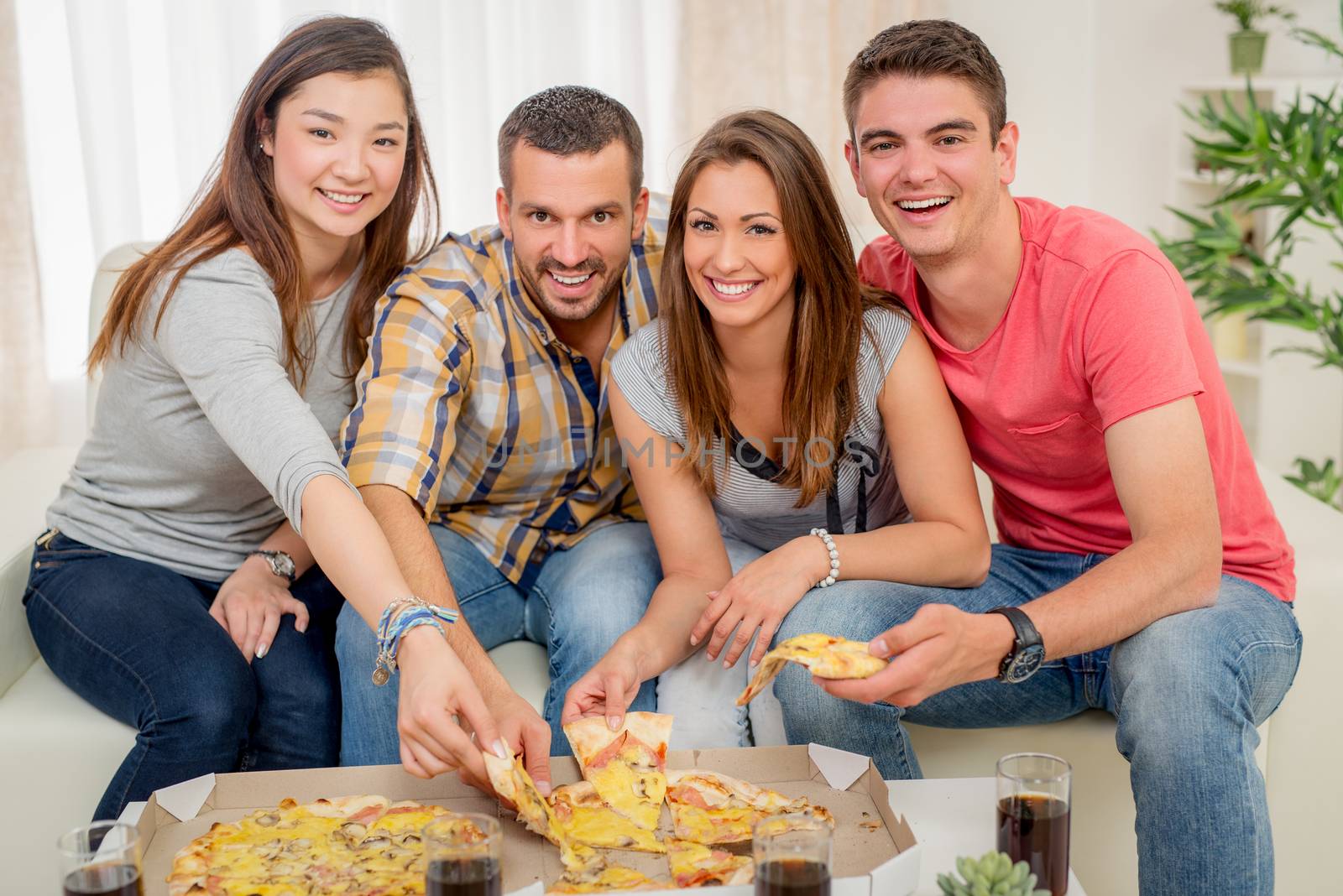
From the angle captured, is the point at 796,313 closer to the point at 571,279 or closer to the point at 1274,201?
the point at 571,279

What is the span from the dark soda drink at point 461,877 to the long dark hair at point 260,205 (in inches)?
38.1

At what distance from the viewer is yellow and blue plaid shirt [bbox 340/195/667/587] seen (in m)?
1.83

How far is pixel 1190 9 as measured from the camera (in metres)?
4.17

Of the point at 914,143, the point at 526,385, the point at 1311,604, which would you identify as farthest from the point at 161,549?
the point at 1311,604

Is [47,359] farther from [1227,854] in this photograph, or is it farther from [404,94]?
[1227,854]

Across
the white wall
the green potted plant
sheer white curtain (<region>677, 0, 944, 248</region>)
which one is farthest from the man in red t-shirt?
the white wall

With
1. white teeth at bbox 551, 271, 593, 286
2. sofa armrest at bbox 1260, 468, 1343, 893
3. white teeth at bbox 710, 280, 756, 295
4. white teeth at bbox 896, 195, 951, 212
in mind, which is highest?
white teeth at bbox 896, 195, 951, 212

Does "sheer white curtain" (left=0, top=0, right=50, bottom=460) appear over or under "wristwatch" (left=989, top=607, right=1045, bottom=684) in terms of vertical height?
over

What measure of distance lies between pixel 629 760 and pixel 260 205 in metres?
0.97

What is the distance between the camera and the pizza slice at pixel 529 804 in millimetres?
1288

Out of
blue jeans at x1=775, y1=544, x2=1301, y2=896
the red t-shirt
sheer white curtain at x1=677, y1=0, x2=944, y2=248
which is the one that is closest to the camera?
blue jeans at x1=775, y1=544, x2=1301, y2=896

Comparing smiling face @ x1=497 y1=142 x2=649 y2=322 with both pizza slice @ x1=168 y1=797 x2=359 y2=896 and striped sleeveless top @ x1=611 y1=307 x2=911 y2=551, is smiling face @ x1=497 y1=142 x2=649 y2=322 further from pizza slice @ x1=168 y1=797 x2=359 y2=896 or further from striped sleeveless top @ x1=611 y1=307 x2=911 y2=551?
pizza slice @ x1=168 y1=797 x2=359 y2=896

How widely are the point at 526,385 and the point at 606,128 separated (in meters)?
0.40

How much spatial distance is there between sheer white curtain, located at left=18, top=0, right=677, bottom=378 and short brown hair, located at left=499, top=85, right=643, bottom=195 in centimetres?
200
